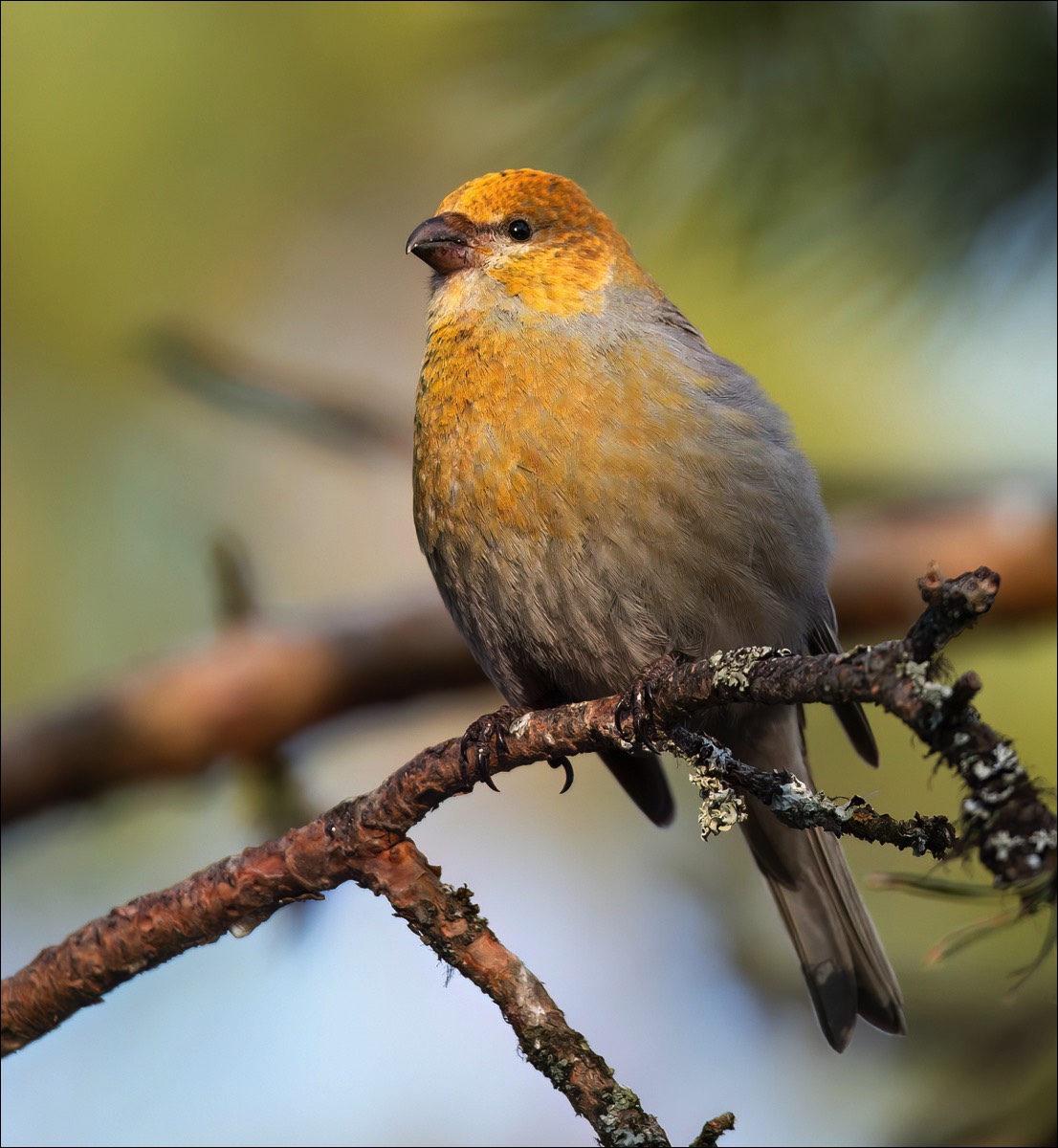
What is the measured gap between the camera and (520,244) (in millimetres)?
3979

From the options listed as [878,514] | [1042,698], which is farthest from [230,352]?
[1042,698]

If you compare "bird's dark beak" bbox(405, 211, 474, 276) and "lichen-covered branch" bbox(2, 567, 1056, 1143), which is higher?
"bird's dark beak" bbox(405, 211, 474, 276)

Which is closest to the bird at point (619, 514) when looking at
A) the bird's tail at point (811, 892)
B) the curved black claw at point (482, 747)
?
the bird's tail at point (811, 892)

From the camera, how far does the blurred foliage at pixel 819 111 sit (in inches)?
114

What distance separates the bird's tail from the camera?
11.5 feet

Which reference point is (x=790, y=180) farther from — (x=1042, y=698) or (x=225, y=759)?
(x=225, y=759)

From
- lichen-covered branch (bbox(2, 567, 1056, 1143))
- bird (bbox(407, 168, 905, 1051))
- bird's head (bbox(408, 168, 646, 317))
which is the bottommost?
lichen-covered branch (bbox(2, 567, 1056, 1143))

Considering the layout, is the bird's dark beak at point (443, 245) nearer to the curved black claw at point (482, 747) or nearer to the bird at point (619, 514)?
the bird at point (619, 514)

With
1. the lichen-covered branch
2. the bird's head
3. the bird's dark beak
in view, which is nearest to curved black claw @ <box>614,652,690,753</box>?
the lichen-covered branch

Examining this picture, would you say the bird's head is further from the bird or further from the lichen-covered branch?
the lichen-covered branch

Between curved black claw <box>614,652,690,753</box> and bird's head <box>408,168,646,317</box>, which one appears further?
bird's head <box>408,168,646,317</box>

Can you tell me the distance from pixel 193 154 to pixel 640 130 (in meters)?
2.57

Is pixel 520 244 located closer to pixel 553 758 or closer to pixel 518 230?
pixel 518 230

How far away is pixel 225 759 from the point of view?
429 cm
